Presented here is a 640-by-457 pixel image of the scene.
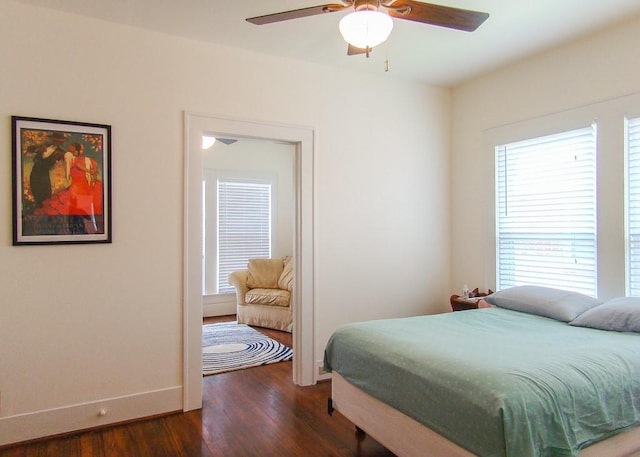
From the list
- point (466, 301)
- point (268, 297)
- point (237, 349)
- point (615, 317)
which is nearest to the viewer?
point (615, 317)

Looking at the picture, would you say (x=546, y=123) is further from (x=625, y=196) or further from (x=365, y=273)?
(x=365, y=273)

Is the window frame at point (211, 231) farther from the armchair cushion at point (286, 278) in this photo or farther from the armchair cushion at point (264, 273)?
the armchair cushion at point (286, 278)

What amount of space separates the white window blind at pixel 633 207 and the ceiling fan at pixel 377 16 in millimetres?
1594

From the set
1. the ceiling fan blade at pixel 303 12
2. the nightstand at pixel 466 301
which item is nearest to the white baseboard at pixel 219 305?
the nightstand at pixel 466 301

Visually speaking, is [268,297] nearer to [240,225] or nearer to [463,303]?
[240,225]

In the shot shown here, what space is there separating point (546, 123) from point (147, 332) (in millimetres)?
3565

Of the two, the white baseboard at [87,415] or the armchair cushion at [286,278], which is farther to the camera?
the armchair cushion at [286,278]

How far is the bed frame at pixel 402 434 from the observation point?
1.88 m

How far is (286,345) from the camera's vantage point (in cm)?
480

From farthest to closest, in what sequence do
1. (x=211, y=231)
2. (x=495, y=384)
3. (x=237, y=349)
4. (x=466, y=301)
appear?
(x=211, y=231) → (x=237, y=349) → (x=466, y=301) → (x=495, y=384)

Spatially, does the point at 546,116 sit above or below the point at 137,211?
above

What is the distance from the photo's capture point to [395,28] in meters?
3.04

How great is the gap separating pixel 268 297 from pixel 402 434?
141 inches

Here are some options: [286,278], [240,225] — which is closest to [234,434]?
[286,278]
